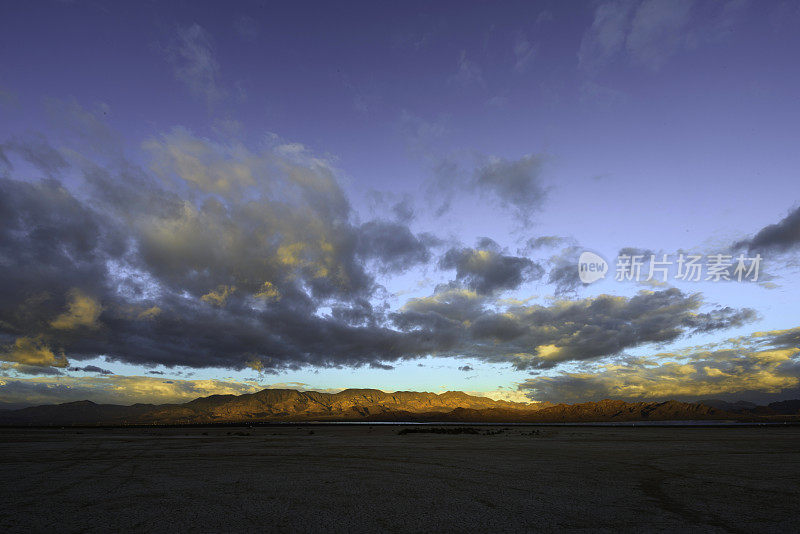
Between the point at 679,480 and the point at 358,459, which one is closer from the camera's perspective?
the point at 679,480

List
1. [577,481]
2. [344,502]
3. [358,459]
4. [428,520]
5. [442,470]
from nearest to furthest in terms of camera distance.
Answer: [428,520] → [344,502] → [577,481] → [442,470] → [358,459]

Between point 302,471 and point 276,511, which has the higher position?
point 276,511

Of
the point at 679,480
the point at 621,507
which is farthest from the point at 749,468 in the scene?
the point at 621,507

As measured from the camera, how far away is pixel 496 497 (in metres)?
13.0

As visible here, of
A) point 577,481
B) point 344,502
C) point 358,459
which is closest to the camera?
point 344,502

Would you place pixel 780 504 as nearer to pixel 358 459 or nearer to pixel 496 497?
pixel 496 497

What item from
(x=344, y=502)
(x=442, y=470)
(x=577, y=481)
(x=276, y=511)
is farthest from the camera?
(x=442, y=470)

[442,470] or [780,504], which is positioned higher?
[780,504]

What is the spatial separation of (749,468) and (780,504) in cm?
942

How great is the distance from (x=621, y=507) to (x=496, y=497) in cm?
343

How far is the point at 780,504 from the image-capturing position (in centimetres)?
1198

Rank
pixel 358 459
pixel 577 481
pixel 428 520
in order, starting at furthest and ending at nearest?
pixel 358 459 < pixel 577 481 < pixel 428 520

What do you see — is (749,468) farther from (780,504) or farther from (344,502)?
(344,502)

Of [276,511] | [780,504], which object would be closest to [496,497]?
[276,511]
